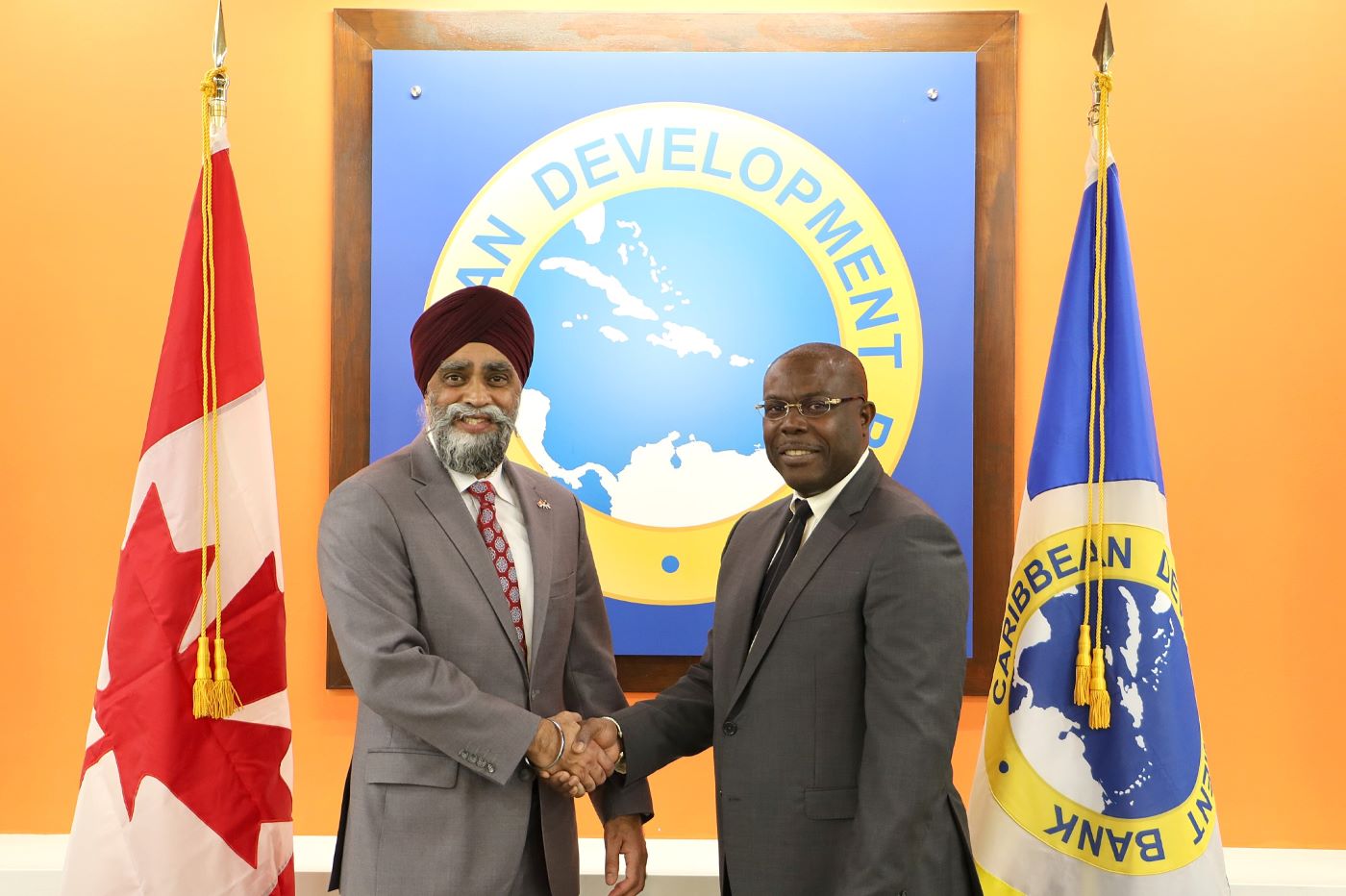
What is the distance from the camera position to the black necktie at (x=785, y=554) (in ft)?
7.30

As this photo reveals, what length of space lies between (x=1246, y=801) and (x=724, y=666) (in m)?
1.78

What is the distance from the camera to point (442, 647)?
2.20 metres

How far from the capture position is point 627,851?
2.43 metres

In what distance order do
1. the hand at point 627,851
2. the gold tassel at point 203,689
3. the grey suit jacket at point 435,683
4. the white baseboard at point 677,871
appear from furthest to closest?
the white baseboard at point 677,871, the hand at point 627,851, the gold tassel at point 203,689, the grey suit jacket at point 435,683

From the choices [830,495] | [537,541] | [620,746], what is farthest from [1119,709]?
[537,541]

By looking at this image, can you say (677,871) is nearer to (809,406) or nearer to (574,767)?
(574,767)

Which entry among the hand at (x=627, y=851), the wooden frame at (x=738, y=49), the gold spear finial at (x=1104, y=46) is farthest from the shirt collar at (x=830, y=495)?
the gold spear finial at (x=1104, y=46)

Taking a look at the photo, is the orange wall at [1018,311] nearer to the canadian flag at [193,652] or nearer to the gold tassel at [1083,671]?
the canadian flag at [193,652]

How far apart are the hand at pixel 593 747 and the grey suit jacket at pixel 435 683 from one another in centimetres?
5

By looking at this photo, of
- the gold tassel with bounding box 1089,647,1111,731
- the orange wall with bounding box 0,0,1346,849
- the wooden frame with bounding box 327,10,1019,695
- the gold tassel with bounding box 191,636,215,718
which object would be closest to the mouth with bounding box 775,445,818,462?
the gold tassel with bounding box 1089,647,1111,731

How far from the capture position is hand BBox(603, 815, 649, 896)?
2426mm

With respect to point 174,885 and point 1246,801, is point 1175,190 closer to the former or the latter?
point 1246,801

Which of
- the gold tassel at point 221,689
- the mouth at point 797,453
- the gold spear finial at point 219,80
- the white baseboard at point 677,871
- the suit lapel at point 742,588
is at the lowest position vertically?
the white baseboard at point 677,871

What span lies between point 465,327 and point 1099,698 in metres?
1.55
